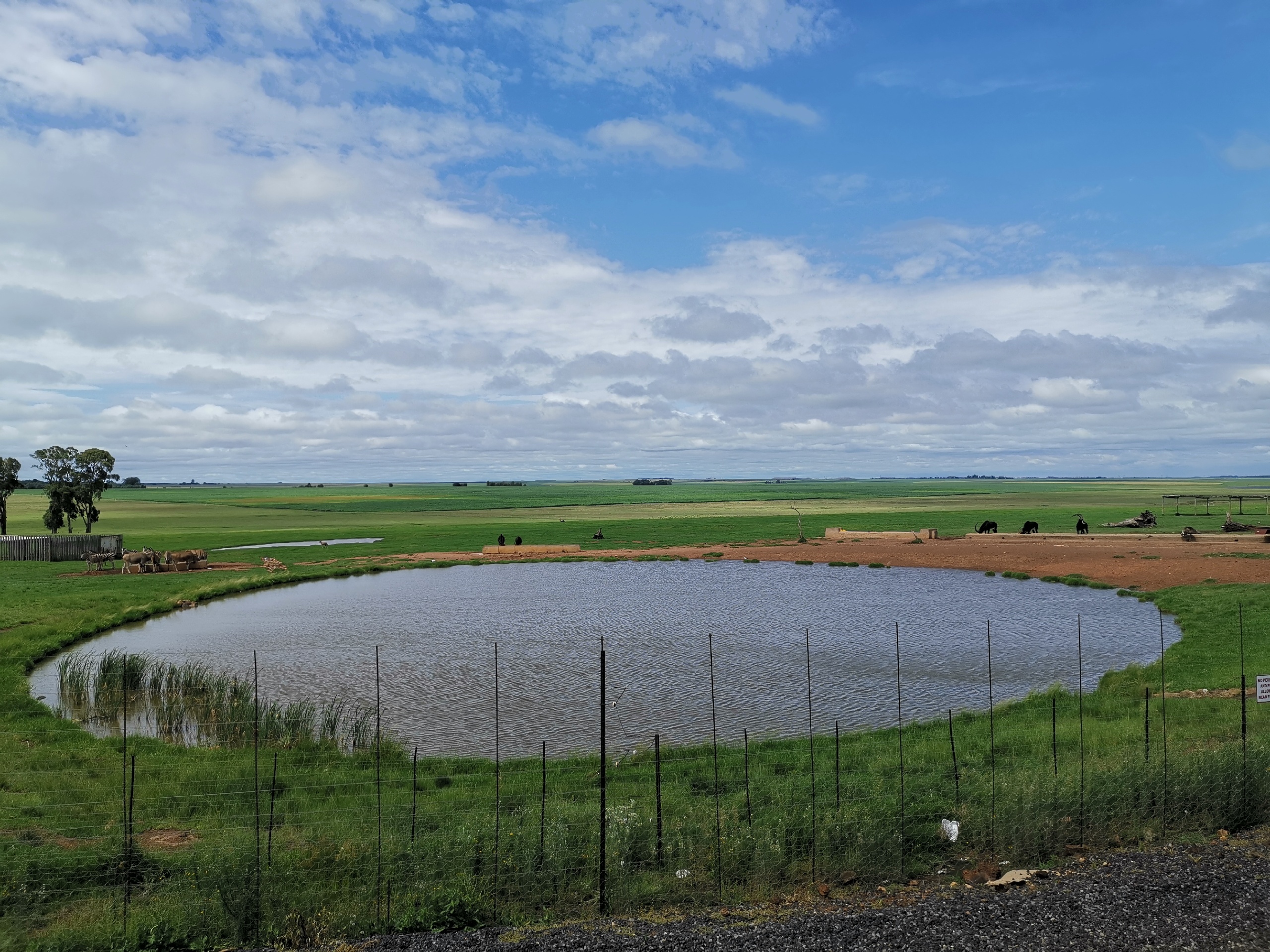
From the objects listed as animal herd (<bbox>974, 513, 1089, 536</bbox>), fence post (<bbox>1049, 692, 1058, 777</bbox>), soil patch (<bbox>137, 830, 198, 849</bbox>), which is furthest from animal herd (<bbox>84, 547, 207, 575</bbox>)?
animal herd (<bbox>974, 513, 1089, 536</bbox>)

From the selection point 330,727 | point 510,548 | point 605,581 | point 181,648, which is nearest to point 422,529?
point 510,548

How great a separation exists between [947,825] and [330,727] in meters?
12.4

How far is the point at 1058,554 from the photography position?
5122 centimetres

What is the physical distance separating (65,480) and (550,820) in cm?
7121

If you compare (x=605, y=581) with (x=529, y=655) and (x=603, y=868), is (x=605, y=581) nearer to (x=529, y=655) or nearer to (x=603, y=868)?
(x=529, y=655)

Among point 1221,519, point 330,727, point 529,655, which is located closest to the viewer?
point 330,727

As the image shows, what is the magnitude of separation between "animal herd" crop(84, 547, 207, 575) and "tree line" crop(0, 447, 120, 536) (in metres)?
17.2

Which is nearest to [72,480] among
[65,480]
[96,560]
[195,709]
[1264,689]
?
[65,480]

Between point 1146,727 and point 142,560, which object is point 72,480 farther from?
point 1146,727

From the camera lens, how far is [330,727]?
56.2 ft

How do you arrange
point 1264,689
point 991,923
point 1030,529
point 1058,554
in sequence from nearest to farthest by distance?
point 991,923 < point 1264,689 < point 1058,554 < point 1030,529

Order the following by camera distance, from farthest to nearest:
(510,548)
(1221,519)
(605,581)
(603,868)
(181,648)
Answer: (1221,519), (510,548), (605,581), (181,648), (603,868)

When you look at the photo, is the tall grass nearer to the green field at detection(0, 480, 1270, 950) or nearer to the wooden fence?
the green field at detection(0, 480, 1270, 950)

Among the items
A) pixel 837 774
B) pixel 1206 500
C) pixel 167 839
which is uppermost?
pixel 1206 500
